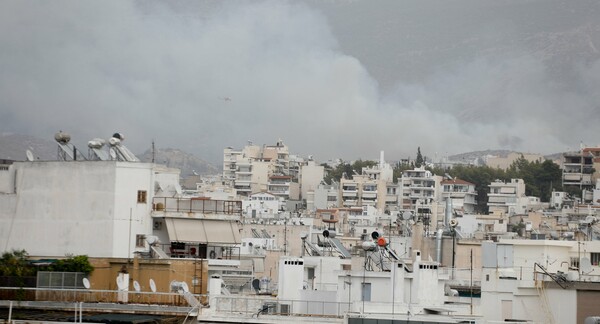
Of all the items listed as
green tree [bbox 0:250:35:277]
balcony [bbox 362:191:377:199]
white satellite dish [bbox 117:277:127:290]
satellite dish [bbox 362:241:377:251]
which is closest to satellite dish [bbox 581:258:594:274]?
satellite dish [bbox 362:241:377:251]

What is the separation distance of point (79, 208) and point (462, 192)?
116 meters

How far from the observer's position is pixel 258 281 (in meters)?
31.6

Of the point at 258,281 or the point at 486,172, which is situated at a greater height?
the point at 486,172

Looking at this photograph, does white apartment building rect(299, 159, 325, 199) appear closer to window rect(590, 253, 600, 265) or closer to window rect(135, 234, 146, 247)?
window rect(590, 253, 600, 265)

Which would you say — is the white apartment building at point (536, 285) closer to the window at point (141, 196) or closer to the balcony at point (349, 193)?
the window at point (141, 196)

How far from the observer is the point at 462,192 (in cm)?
14362

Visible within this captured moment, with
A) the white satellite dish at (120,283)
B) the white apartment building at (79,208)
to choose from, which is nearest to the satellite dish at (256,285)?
the white apartment building at (79,208)

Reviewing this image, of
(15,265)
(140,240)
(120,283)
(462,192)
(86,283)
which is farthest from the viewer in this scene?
(462,192)

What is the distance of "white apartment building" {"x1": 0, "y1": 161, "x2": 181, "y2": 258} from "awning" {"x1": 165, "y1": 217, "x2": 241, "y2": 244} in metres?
0.44

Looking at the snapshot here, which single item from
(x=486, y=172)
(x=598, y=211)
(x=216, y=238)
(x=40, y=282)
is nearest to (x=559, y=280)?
(x=216, y=238)

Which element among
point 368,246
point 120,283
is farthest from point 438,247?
point 120,283

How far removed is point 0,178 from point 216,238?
3.59 metres

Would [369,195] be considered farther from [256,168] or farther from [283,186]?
[256,168]

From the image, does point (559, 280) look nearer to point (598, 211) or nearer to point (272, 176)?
point (598, 211)
